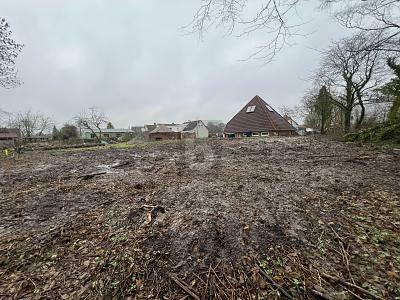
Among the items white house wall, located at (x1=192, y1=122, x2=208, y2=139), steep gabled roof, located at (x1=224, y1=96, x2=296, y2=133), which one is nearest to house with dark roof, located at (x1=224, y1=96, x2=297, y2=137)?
steep gabled roof, located at (x1=224, y1=96, x2=296, y2=133)

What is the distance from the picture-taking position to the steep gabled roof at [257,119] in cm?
2291

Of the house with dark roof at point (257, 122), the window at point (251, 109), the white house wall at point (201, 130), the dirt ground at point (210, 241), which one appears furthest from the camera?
the white house wall at point (201, 130)

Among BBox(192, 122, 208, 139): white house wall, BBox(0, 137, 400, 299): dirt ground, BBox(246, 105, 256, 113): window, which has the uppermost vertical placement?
BBox(246, 105, 256, 113): window

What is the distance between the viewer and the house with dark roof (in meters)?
22.8

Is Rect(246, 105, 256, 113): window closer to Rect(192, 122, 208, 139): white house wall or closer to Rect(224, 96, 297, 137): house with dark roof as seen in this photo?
Rect(224, 96, 297, 137): house with dark roof

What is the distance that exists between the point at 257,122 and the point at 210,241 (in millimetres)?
22267

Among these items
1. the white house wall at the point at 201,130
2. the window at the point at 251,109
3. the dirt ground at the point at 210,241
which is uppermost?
the window at the point at 251,109

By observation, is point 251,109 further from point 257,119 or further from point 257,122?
point 257,122

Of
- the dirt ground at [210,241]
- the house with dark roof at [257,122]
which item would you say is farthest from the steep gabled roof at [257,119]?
the dirt ground at [210,241]

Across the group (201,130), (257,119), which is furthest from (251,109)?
(201,130)

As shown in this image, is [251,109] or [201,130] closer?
[251,109]

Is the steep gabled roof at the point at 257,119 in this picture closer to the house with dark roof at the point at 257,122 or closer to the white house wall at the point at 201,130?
the house with dark roof at the point at 257,122

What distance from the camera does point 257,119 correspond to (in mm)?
23562

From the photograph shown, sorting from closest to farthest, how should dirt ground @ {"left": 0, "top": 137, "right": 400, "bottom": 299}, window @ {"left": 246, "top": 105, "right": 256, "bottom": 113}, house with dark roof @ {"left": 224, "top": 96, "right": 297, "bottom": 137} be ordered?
dirt ground @ {"left": 0, "top": 137, "right": 400, "bottom": 299} < house with dark roof @ {"left": 224, "top": 96, "right": 297, "bottom": 137} < window @ {"left": 246, "top": 105, "right": 256, "bottom": 113}
